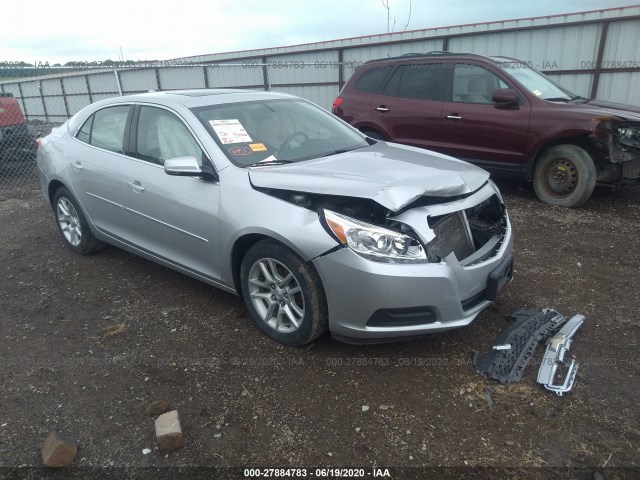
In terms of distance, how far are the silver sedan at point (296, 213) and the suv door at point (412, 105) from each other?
2.84 m

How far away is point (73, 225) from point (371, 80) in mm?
4701

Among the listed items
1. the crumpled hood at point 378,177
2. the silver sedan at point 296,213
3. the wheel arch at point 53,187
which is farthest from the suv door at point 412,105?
the wheel arch at point 53,187

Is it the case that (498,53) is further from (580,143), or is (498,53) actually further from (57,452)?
(57,452)

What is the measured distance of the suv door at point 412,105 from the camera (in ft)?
22.6

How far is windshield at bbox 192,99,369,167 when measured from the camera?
11.6ft

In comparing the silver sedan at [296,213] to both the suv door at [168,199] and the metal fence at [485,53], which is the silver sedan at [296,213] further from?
the metal fence at [485,53]

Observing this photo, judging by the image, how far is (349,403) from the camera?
275 cm

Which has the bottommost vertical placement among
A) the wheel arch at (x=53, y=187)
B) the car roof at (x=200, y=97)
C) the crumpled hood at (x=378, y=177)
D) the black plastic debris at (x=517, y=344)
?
the black plastic debris at (x=517, y=344)

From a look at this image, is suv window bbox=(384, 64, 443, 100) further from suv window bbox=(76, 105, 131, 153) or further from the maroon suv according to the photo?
suv window bbox=(76, 105, 131, 153)

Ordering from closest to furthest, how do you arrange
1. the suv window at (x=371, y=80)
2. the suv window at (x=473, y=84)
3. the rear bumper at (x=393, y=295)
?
1. the rear bumper at (x=393, y=295)
2. the suv window at (x=473, y=84)
3. the suv window at (x=371, y=80)

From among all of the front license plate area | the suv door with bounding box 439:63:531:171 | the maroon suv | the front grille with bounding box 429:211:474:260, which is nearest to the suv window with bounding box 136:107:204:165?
the front grille with bounding box 429:211:474:260

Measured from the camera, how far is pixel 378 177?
3.10 metres

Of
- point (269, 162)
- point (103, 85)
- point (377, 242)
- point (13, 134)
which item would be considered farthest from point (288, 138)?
point (103, 85)

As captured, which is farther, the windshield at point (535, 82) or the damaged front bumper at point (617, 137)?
the windshield at point (535, 82)
